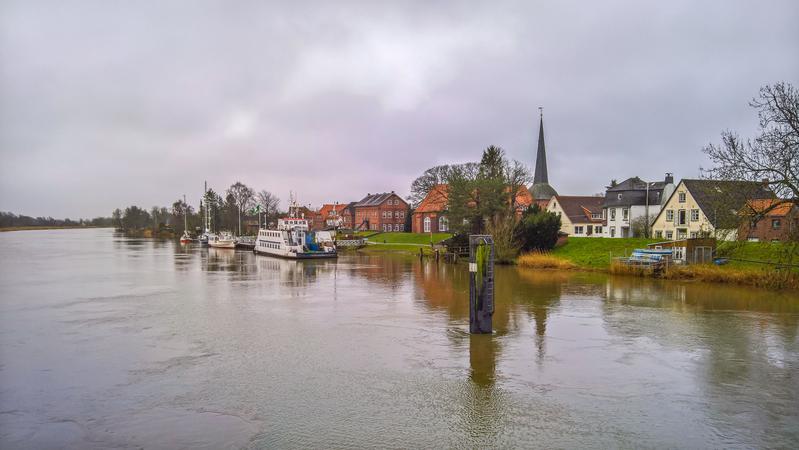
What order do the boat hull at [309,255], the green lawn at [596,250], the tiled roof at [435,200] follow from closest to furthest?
the green lawn at [596,250], the boat hull at [309,255], the tiled roof at [435,200]

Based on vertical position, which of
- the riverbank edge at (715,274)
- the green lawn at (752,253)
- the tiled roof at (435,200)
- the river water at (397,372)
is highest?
the tiled roof at (435,200)

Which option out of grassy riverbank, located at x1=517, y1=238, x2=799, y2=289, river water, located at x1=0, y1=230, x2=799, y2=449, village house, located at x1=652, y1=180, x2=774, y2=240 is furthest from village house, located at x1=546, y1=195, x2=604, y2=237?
river water, located at x1=0, y1=230, x2=799, y2=449

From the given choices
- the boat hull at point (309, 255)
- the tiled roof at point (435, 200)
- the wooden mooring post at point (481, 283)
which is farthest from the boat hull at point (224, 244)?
the wooden mooring post at point (481, 283)

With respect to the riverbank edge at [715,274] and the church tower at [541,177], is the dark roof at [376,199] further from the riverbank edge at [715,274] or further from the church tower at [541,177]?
the riverbank edge at [715,274]

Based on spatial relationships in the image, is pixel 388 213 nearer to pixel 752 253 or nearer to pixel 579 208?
pixel 579 208

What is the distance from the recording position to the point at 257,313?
20094mm

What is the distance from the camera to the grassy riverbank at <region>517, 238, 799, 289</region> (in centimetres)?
2577

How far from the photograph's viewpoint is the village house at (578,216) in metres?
62.2

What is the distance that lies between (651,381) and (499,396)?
3425mm

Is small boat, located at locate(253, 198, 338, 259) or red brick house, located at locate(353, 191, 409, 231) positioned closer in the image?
small boat, located at locate(253, 198, 338, 259)

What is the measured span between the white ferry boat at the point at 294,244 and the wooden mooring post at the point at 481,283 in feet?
116

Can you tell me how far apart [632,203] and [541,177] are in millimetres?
21713

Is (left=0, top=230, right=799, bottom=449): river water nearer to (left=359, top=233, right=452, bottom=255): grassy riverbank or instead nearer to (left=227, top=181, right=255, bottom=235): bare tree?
(left=359, top=233, right=452, bottom=255): grassy riverbank

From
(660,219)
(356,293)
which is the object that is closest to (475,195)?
(660,219)
